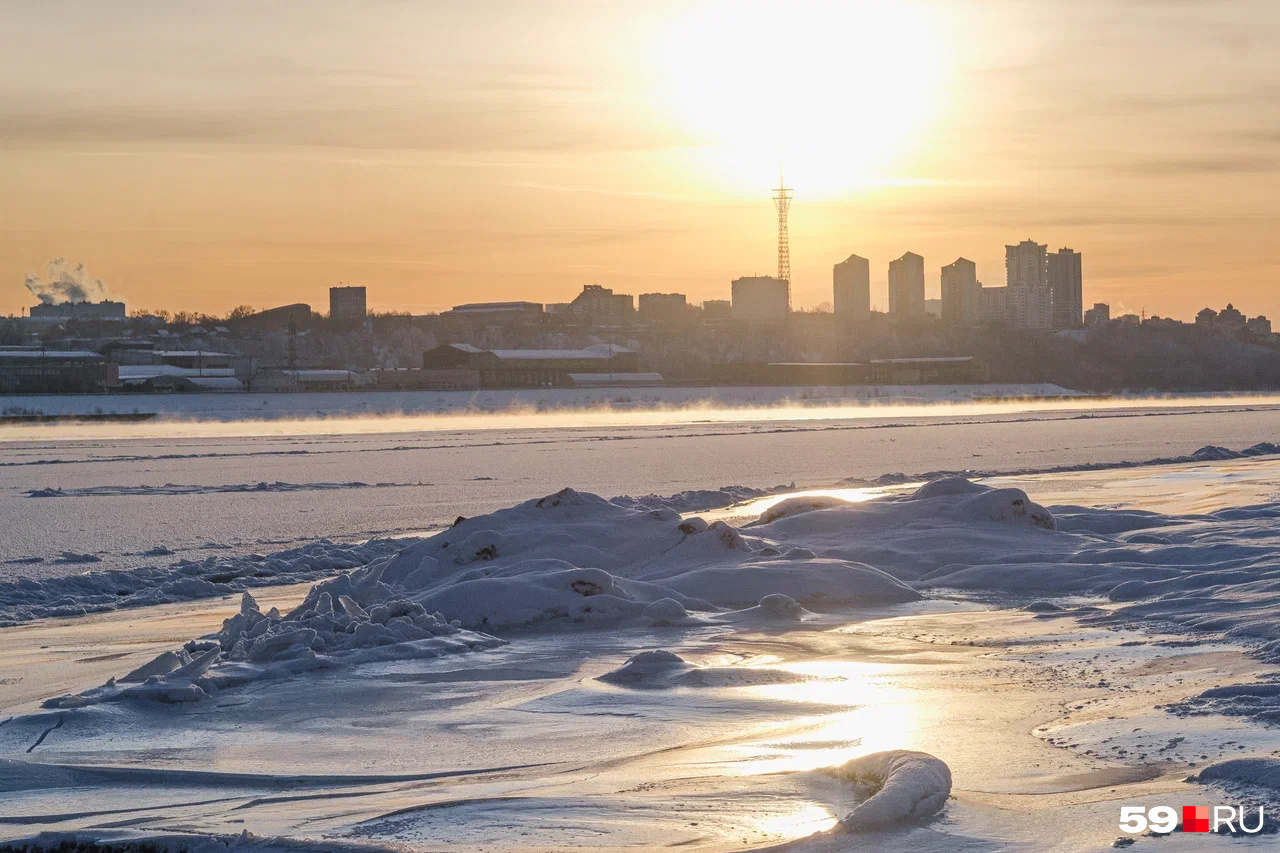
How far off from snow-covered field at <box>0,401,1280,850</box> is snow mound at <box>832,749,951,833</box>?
2 centimetres

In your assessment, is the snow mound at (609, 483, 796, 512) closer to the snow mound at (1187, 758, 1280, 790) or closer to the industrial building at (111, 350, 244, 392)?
the snow mound at (1187, 758, 1280, 790)

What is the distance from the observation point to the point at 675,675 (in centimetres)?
937

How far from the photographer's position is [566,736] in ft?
25.7

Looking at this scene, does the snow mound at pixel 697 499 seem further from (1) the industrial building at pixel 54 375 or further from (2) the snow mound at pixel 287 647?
(1) the industrial building at pixel 54 375

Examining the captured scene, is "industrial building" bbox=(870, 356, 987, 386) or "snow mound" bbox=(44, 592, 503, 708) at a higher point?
"industrial building" bbox=(870, 356, 987, 386)

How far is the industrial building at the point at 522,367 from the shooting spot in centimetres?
11488

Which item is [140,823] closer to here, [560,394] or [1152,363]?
[560,394]

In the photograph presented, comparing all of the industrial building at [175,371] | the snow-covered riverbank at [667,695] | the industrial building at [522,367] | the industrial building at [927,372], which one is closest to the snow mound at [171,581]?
the snow-covered riverbank at [667,695]

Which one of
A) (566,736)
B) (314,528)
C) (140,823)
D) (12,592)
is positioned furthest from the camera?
(314,528)

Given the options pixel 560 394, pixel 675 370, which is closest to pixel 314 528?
pixel 560 394

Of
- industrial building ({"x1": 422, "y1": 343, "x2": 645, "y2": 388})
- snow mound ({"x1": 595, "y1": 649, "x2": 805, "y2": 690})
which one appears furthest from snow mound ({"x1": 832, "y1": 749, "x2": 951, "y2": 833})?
industrial building ({"x1": 422, "y1": 343, "x2": 645, "y2": 388})

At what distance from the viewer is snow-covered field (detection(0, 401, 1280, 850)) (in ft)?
20.8

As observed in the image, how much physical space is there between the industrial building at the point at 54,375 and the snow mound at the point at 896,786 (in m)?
97.5

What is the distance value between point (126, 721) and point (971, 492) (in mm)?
11542
